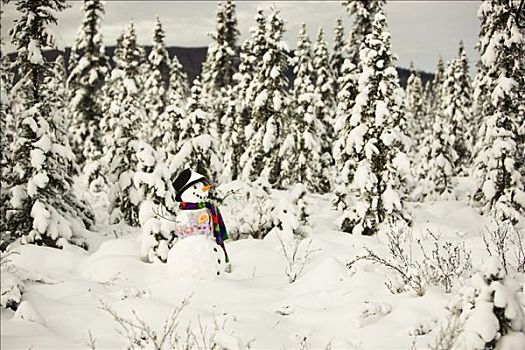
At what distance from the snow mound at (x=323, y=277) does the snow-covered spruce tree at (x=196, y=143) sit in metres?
8.49

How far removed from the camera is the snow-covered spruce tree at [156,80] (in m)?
34.1

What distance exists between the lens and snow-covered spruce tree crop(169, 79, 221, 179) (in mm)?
14703

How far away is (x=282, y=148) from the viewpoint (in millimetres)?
20938

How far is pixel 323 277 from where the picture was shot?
23.5 ft

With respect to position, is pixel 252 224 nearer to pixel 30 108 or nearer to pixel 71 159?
pixel 71 159

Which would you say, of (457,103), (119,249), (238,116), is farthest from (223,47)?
(119,249)

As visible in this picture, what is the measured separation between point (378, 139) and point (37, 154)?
983 cm

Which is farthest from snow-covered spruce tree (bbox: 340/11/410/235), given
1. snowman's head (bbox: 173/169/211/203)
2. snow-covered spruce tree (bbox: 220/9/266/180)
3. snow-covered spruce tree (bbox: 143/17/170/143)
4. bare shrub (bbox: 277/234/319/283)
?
snow-covered spruce tree (bbox: 143/17/170/143)

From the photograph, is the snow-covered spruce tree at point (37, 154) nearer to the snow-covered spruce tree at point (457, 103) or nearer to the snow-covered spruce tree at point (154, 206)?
the snow-covered spruce tree at point (154, 206)

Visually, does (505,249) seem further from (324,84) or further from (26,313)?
(324,84)

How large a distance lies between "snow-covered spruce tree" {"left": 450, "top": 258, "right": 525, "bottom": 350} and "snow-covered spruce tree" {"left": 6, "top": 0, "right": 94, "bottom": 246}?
364 inches

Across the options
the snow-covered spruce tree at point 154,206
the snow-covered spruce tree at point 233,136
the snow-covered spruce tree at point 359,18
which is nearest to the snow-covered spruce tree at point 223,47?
the snow-covered spruce tree at point 233,136

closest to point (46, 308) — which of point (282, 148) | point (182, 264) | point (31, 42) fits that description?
point (182, 264)

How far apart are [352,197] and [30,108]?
36.1 ft
